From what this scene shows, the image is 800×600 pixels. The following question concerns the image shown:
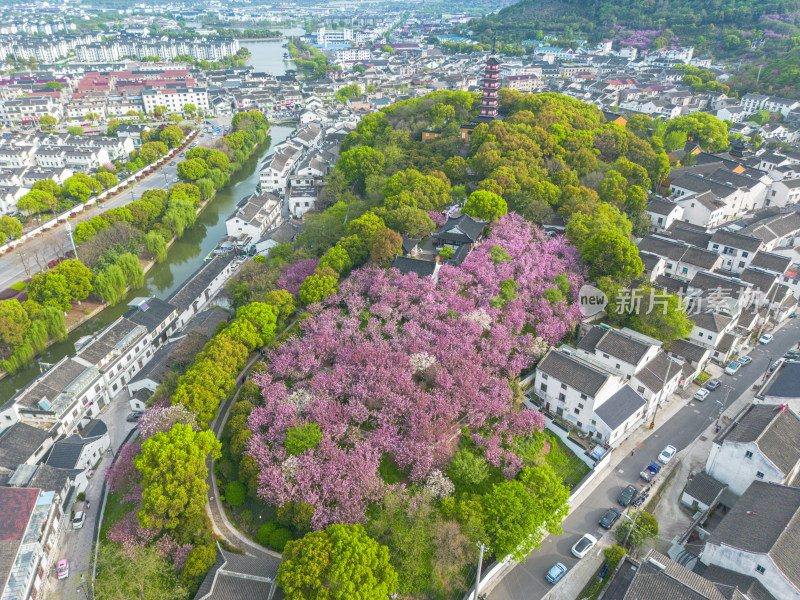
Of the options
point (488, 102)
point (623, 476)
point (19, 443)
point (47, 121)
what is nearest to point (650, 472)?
point (623, 476)

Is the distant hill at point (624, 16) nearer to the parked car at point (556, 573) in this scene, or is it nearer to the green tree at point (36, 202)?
the green tree at point (36, 202)

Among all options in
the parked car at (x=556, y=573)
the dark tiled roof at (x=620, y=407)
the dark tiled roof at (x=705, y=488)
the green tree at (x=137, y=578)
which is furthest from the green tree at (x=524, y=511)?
the green tree at (x=137, y=578)

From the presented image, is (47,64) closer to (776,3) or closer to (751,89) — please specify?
(751,89)

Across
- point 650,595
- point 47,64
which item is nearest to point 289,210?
point 650,595

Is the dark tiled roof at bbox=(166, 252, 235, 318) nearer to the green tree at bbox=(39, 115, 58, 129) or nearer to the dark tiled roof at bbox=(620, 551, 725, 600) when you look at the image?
the dark tiled roof at bbox=(620, 551, 725, 600)

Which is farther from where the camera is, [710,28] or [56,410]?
[710,28]

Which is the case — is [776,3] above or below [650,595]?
above
